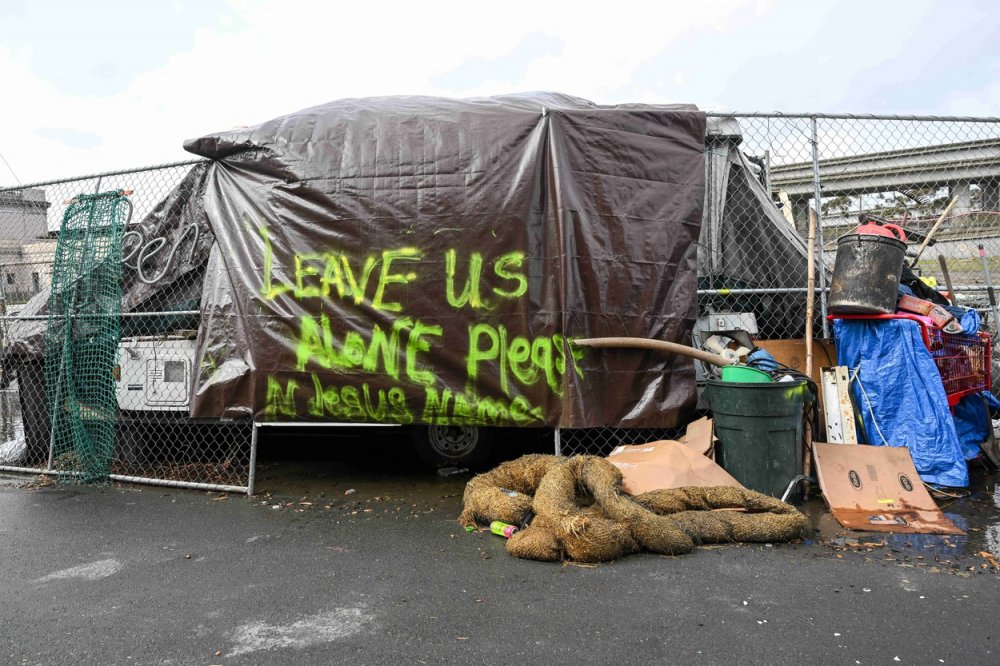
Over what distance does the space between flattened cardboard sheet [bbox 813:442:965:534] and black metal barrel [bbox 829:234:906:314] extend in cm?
104

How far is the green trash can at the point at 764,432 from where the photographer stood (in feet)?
14.4

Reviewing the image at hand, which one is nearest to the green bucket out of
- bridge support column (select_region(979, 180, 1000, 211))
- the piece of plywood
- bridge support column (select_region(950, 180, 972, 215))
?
the piece of plywood

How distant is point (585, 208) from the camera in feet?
16.2

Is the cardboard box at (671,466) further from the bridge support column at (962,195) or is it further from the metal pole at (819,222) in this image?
the bridge support column at (962,195)

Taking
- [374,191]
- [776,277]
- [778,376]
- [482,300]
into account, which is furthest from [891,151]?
[374,191]

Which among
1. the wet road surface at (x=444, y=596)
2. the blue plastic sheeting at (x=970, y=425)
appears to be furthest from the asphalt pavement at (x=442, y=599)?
the blue plastic sheeting at (x=970, y=425)

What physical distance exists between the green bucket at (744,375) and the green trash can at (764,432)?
0.07 meters

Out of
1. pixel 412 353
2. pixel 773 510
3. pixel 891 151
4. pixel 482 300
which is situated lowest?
pixel 773 510

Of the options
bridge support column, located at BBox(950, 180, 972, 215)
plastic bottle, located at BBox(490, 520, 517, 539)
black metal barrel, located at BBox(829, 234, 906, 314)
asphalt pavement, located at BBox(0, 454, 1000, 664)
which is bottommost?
asphalt pavement, located at BBox(0, 454, 1000, 664)

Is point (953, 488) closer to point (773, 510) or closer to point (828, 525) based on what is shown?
point (828, 525)

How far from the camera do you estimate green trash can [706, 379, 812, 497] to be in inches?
173

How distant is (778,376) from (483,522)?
2236mm

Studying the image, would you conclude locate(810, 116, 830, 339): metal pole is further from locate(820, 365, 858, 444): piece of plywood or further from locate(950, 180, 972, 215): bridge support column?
locate(950, 180, 972, 215): bridge support column

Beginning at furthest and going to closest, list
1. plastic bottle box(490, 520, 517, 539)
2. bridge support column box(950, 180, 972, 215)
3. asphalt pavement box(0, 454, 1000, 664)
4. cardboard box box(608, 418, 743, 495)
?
bridge support column box(950, 180, 972, 215), cardboard box box(608, 418, 743, 495), plastic bottle box(490, 520, 517, 539), asphalt pavement box(0, 454, 1000, 664)
